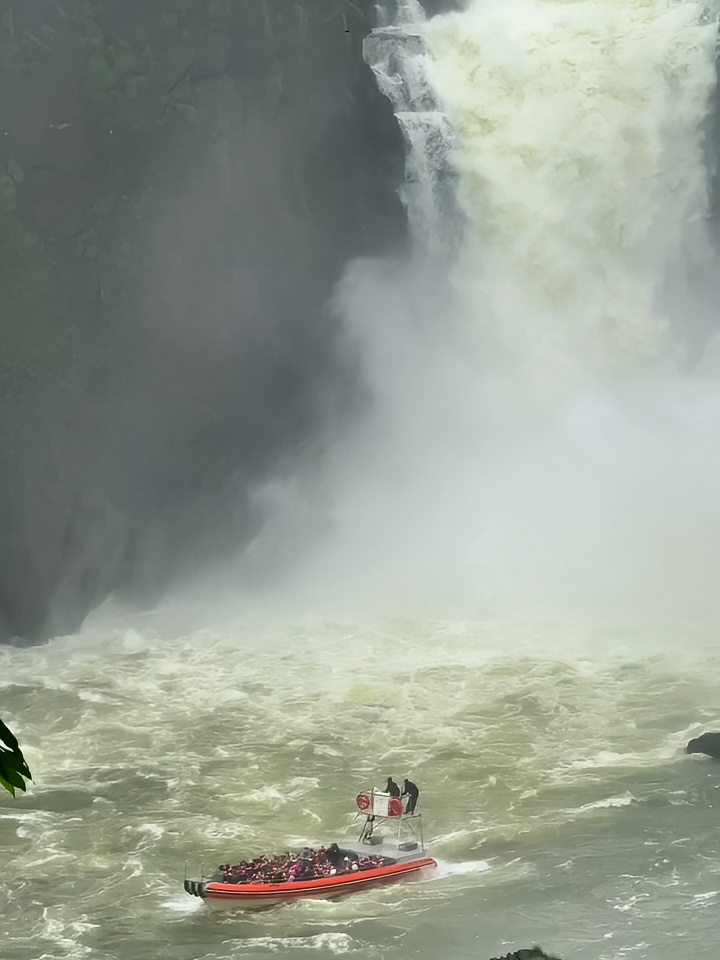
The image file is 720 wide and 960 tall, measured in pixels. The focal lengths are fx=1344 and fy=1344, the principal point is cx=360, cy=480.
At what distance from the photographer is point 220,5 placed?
37094 millimetres

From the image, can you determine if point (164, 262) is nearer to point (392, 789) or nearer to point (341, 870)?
point (392, 789)

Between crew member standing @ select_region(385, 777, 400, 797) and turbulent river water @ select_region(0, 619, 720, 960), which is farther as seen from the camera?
crew member standing @ select_region(385, 777, 400, 797)

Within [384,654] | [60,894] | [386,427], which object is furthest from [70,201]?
[60,894]

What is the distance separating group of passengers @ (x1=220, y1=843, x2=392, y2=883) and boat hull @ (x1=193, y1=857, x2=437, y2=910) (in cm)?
11

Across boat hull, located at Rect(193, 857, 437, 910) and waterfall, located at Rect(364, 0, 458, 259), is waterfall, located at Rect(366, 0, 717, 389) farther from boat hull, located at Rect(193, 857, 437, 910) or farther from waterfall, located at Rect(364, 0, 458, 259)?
boat hull, located at Rect(193, 857, 437, 910)

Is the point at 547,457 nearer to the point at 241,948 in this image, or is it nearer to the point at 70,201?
the point at 70,201

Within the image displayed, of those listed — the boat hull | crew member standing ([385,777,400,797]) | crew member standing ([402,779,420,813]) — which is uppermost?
crew member standing ([385,777,400,797])

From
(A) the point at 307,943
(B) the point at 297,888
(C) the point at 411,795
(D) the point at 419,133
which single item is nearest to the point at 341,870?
(B) the point at 297,888

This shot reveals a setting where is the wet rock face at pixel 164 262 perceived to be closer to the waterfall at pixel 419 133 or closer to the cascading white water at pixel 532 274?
the waterfall at pixel 419 133

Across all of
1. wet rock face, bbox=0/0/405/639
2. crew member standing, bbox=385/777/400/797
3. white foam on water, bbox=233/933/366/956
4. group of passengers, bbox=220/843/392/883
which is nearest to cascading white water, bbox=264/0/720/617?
wet rock face, bbox=0/0/405/639


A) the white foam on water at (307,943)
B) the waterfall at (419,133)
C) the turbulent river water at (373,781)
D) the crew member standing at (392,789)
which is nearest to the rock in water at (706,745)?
the turbulent river water at (373,781)

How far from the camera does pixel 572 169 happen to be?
133 feet

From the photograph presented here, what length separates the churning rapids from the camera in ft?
64.8

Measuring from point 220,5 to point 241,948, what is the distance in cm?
2710
